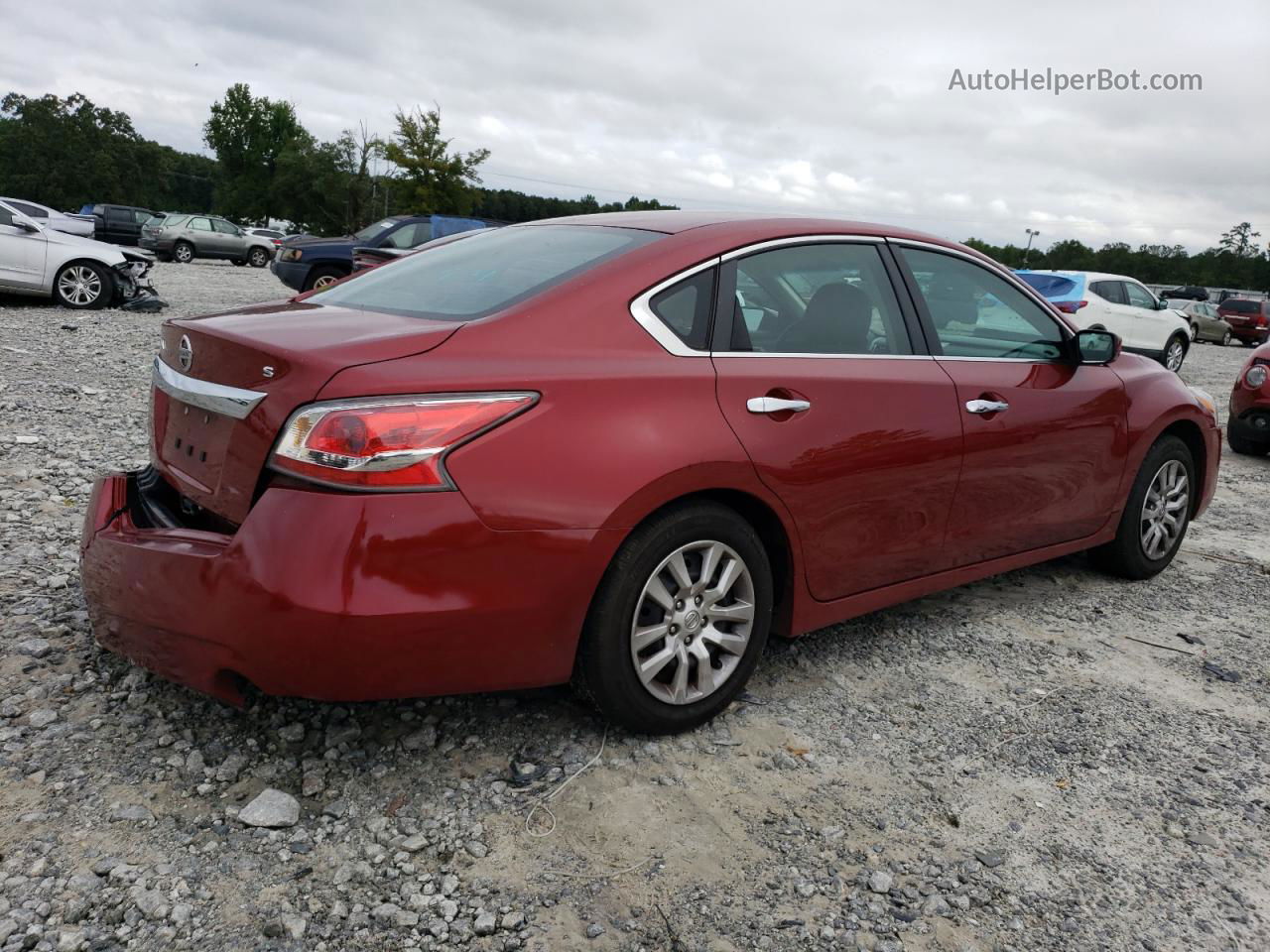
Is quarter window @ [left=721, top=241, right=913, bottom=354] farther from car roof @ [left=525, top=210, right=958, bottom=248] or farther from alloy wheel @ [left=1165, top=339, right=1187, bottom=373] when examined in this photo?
alloy wheel @ [left=1165, top=339, right=1187, bottom=373]

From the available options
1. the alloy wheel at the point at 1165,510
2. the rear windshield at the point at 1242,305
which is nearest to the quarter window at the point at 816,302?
the alloy wheel at the point at 1165,510

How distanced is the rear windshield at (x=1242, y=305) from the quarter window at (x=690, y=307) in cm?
3615

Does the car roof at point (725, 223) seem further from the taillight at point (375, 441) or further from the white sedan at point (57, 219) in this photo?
the white sedan at point (57, 219)

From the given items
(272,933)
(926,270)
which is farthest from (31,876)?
(926,270)

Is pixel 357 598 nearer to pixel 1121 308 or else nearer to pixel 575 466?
pixel 575 466

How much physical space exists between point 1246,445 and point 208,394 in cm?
915

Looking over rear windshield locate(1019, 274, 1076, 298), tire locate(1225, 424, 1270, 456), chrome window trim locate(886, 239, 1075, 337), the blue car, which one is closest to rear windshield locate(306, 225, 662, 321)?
chrome window trim locate(886, 239, 1075, 337)

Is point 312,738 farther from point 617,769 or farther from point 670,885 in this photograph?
point 670,885

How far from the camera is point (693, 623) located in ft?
9.61

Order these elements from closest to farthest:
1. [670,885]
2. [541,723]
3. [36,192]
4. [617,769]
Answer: [670,885]
[617,769]
[541,723]
[36,192]

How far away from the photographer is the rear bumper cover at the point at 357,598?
2.34 metres

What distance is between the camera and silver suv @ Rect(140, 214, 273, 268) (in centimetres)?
3048

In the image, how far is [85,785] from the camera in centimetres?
259

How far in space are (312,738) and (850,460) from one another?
181 centimetres
